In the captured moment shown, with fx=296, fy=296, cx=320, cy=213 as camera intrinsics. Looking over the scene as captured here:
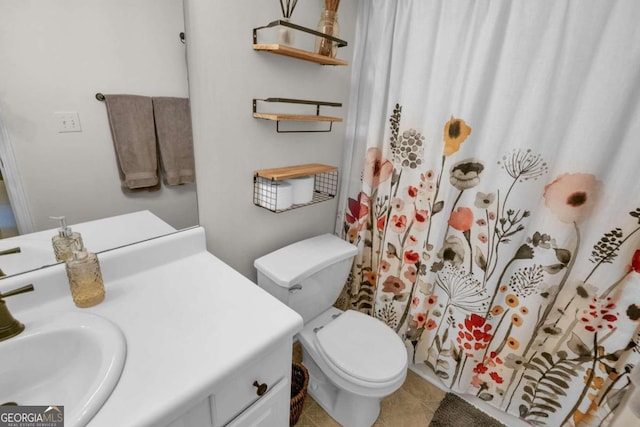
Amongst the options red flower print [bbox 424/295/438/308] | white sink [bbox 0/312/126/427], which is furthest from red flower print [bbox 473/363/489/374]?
white sink [bbox 0/312/126/427]

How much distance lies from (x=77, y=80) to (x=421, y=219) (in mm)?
1368

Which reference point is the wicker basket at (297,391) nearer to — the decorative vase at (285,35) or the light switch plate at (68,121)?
the light switch plate at (68,121)

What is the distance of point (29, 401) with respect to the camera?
26.3 inches

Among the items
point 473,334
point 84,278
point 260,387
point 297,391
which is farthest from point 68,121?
point 473,334

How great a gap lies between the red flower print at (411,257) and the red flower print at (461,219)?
0.24 m

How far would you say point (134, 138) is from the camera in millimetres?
935

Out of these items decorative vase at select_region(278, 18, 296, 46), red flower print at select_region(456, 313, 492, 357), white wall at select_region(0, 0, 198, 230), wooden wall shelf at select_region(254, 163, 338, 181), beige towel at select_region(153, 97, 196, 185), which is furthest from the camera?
red flower print at select_region(456, 313, 492, 357)

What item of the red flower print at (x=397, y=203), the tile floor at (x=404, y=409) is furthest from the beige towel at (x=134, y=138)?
the tile floor at (x=404, y=409)

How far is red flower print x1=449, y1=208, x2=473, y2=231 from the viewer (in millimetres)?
1303

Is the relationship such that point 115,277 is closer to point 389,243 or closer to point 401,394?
point 389,243

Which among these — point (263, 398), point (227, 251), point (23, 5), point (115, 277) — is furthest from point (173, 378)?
point (23, 5)

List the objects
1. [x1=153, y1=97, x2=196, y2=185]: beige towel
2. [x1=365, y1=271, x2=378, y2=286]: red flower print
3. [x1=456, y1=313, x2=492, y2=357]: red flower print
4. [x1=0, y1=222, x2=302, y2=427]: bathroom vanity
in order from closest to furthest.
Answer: [x1=0, y1=222, x2=302, y2=427]: bathroom vanity → [x1=153, y1=97, x2=196, y2=185]: beige towel → [x1=456, y1=313, x2=492, y2=357]: red flower print → [x1=365, y1=271, x2=378, y2=286]: red flower print

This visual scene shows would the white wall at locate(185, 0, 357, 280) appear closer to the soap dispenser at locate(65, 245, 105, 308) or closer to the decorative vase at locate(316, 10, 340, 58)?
the decorative vase at locate(316, 10, 340, 58)

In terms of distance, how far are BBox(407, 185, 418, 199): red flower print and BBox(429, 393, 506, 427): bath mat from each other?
1.10 meters
